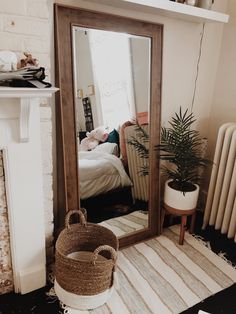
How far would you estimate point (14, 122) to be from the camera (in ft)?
4.16

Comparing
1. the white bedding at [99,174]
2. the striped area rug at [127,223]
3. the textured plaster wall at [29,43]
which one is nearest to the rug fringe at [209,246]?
the striped area rug at [127,223]

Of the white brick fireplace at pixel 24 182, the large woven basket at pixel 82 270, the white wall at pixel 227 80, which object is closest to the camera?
the white brick fireplace at pixel 24 182

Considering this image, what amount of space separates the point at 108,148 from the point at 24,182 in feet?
2.04

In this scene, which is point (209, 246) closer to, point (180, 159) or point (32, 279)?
point (180, 159)

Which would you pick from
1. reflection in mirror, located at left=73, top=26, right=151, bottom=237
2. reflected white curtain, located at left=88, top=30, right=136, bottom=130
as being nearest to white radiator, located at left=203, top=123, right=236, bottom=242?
reflection in mirror, located at left=73, top=26, right=151, bottom=237

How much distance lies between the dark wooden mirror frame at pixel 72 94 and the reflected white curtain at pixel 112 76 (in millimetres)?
73

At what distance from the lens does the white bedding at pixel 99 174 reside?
1697mm

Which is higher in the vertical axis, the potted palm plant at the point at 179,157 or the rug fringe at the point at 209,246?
the potted palm plant at the point at 179,157

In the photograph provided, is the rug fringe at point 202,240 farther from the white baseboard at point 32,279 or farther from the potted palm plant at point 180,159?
the white baseboard at point 32,279

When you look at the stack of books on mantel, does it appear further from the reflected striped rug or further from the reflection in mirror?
the reflected striped rug

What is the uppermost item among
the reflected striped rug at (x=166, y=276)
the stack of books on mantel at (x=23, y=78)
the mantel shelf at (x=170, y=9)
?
the mantel shelf at (x=170, y=9)

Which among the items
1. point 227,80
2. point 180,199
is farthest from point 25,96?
point 227,80

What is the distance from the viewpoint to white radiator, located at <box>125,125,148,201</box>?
6.08 ft

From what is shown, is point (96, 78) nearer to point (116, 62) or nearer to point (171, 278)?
point (116, 62)
